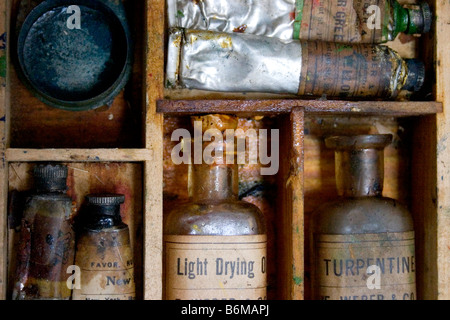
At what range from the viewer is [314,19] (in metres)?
0.97

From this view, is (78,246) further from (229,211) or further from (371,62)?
(371,62)

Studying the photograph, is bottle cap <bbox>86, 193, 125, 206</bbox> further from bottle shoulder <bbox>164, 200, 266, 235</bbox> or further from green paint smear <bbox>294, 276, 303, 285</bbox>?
green paint smear <bbox>294, 276, 303, 285</bbox>

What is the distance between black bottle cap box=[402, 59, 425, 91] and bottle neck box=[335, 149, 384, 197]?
14cm

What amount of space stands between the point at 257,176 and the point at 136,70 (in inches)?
13.0

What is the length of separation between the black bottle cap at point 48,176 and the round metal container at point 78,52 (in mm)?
140

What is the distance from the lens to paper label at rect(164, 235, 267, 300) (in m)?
0.89

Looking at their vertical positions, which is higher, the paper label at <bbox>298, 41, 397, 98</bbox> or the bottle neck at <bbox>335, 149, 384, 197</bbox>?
the paper label at <bbox>298, 41, 397, 98</bbox>

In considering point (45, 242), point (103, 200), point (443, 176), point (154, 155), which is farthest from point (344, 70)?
point (45, 242)

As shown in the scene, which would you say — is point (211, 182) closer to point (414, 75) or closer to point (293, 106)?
point (293, 106)

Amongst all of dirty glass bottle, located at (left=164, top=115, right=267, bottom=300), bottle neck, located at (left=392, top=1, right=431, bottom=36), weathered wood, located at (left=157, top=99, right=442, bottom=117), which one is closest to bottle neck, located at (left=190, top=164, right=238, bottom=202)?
dirty glass bottle, located at (left=164, top=115, right=267, bottom=300)

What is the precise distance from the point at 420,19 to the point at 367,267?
489mm

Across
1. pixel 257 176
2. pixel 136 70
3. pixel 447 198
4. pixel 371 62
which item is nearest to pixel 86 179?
pixel 136 70

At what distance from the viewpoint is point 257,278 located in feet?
2.97
